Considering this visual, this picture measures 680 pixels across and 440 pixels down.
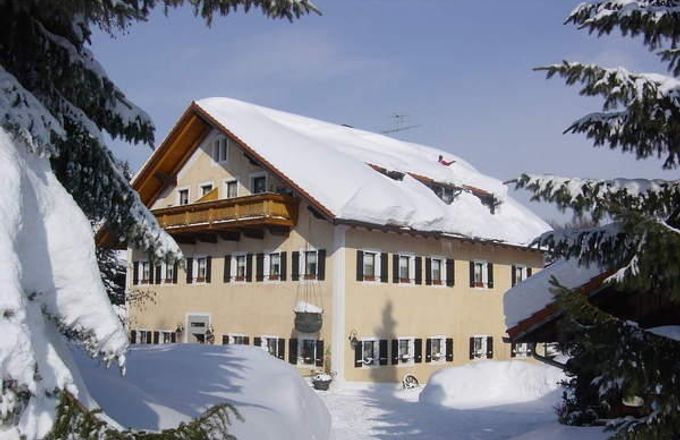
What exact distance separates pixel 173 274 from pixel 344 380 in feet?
37.3

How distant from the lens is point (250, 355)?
51.7 feet

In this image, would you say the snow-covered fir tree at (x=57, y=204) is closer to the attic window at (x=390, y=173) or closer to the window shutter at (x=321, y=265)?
Result: the window shutter at (x=321, y=265)

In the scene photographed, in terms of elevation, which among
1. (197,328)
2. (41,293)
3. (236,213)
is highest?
(236,213)

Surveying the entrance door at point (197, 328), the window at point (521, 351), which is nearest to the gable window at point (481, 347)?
the window at point (521, 351)

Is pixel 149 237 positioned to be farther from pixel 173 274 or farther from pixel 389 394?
pixel 173 274

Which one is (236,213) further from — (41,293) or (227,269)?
(41,293)

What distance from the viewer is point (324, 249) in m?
27.9

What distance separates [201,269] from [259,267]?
3.91 m

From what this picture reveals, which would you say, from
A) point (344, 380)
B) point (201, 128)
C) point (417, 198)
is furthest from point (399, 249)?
point (201, 128)

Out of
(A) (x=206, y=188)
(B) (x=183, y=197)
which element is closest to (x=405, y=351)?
(A) (x=206, y=188)

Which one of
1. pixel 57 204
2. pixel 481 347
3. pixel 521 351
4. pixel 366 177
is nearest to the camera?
pixel 57 204

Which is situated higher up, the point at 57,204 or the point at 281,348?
the point at 57,204

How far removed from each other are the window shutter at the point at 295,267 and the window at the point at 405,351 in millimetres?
4575

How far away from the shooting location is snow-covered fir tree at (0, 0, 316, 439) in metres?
3.75
